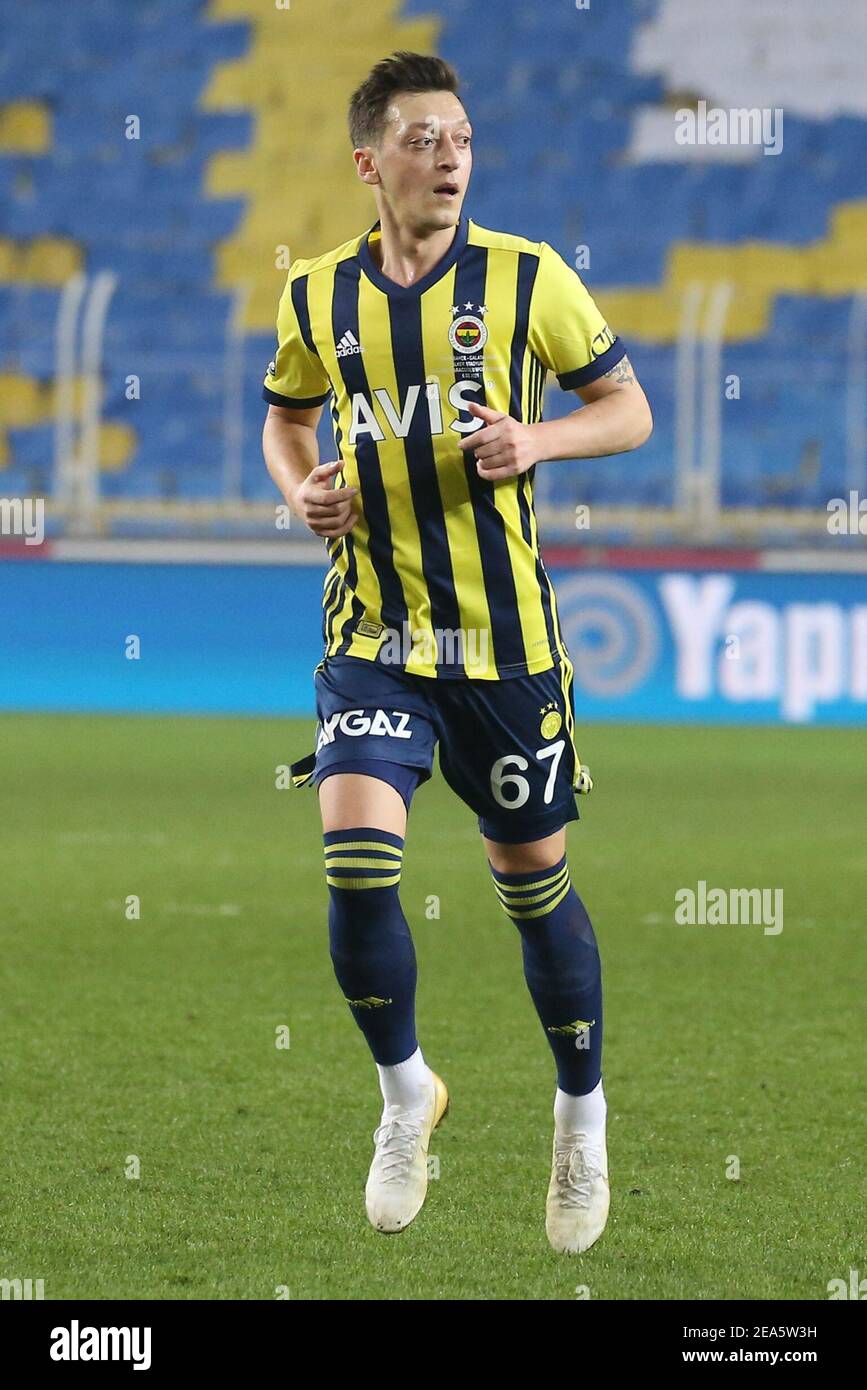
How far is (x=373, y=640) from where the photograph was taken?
11.6 feet

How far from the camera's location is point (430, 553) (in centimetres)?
350

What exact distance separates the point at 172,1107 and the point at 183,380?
10.7 metres

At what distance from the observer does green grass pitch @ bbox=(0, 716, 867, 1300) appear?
3.44 meters

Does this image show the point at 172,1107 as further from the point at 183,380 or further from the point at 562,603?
the point at 183,380

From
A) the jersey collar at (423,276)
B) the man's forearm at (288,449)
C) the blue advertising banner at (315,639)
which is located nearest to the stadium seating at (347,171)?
the blue advertising banner at (315,639)

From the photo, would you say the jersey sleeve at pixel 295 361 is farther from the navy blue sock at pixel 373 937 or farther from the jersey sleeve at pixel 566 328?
the navy blue sock at pixel 373 937

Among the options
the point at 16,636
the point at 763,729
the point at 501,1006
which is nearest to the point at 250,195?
the point at 16,636

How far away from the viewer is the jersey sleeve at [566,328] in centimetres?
352

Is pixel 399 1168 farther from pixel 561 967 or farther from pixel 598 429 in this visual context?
pixel 598 429

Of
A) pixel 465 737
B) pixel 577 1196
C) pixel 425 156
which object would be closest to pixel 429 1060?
pixel 577 1196

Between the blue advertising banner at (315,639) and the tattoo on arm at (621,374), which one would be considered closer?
the tattoo on arm at (621,374)

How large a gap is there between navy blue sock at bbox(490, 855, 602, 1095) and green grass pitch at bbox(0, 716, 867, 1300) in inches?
12.2

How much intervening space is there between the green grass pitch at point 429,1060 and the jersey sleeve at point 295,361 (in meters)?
1.55

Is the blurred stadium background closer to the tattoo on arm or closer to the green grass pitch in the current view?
the green grass pitch
